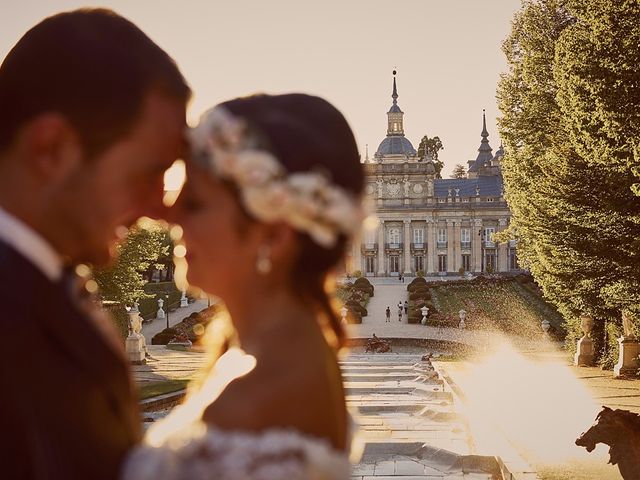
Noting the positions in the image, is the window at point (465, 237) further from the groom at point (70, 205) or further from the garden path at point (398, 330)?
the groom at point (70, 205)

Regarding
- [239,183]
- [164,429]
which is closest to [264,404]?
[164,429]

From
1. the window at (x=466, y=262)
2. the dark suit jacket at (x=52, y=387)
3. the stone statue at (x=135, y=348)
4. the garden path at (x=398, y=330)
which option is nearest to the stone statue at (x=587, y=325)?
the garden path at (x=398, y=330)

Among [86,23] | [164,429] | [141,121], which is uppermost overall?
[86,23]

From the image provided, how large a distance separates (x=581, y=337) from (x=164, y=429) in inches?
1030

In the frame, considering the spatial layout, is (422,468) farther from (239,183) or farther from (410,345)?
(410,345)

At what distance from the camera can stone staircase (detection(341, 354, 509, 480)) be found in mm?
11336

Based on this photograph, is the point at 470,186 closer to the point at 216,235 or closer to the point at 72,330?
the point at 216,235

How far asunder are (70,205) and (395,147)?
90.6m

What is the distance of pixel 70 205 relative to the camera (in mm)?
1597

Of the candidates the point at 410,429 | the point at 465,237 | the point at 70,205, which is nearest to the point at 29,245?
the point at 70,205

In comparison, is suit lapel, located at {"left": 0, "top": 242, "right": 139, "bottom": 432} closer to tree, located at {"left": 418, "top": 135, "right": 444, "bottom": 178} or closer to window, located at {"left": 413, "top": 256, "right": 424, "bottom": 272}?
window, located at {"left": 413, "top": 256, "right": 424, "bottom": 272}

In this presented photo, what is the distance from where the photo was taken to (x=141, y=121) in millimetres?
1646

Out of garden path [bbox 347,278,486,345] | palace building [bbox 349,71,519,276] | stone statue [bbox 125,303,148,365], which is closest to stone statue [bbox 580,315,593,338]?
garden path [bbox 347,278,486,345]

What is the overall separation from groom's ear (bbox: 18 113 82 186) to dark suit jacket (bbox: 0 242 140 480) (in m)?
0.18
